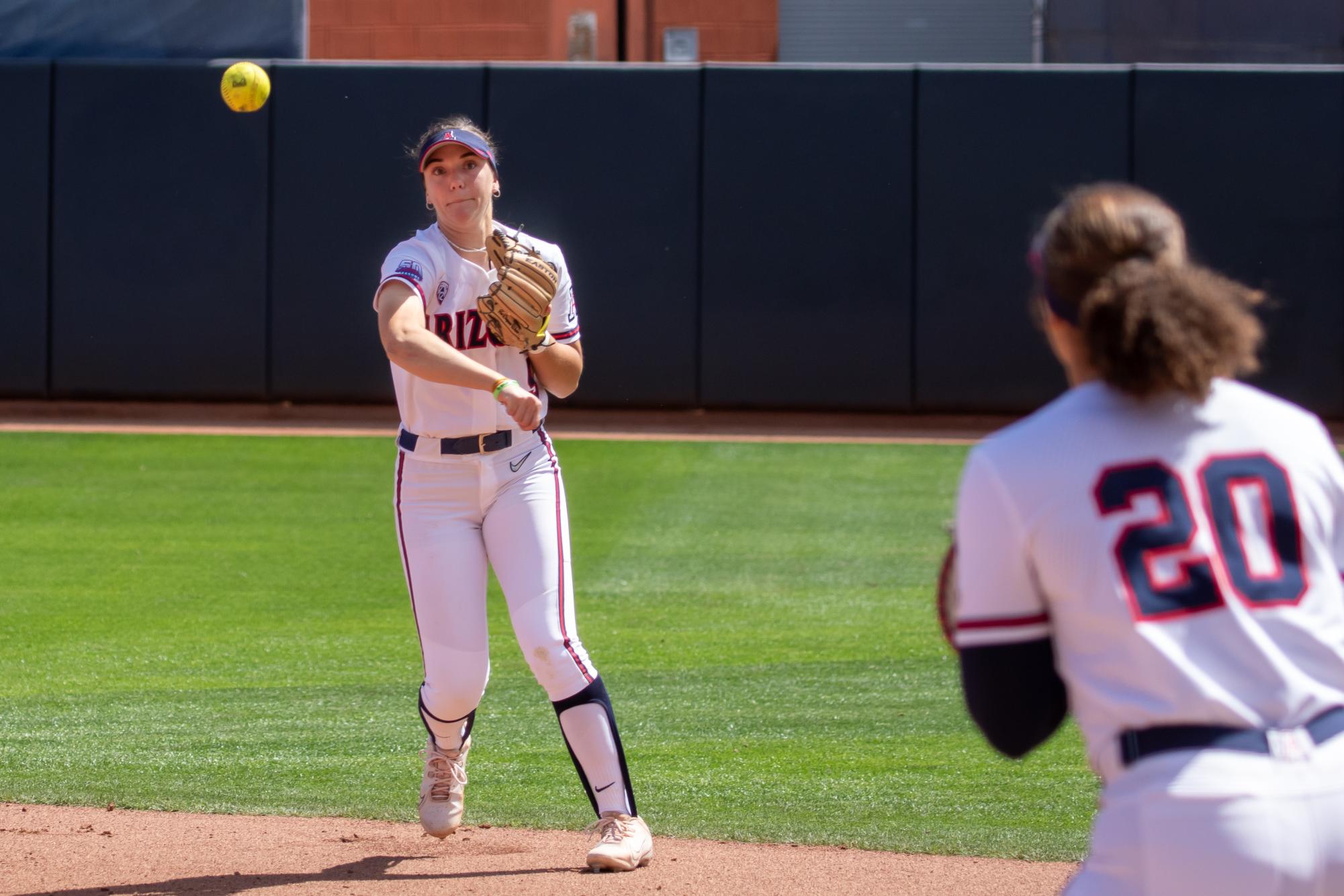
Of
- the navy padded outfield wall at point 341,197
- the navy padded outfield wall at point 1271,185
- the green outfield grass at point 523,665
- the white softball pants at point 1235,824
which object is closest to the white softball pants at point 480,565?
the green outfield grass at point 523,665

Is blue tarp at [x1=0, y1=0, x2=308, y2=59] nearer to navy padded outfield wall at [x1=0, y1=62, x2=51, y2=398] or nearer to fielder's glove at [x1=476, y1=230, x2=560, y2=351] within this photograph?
navy padded outfield wall at [x1=0, y1=62, x2=51, y2=398]

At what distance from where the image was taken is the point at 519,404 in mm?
3236

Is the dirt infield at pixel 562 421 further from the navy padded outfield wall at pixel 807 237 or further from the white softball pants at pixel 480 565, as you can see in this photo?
the white softball pants at pixel 480 565

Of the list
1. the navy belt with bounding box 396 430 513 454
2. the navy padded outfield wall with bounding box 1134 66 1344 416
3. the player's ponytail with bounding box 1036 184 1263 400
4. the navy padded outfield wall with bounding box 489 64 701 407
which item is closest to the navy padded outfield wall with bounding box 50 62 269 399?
the navy padded outfield wall with bounding box 489 64 701 407

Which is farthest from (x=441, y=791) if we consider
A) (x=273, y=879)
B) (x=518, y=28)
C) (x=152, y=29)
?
(x=518, y=28)

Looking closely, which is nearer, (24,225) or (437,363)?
(437,363)

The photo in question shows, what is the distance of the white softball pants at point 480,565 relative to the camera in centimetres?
350

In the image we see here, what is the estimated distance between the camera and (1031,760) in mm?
4672

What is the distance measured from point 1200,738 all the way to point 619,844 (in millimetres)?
2089

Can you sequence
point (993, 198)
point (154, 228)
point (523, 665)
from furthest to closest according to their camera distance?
point (154, 228)
point (993, 198)
point (523, 665)

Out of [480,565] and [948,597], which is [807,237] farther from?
[948,597]

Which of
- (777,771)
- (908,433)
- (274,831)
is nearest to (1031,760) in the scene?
(777,771)

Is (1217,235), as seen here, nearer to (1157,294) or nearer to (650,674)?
(650,674)

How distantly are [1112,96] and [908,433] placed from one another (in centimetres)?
314
